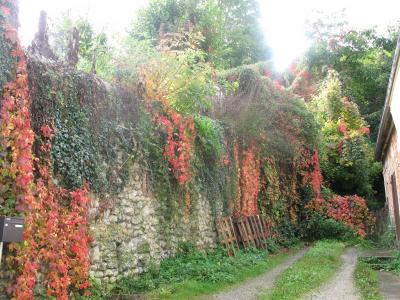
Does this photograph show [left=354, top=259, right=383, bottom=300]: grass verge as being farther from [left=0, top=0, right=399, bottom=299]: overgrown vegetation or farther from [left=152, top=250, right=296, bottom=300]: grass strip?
[left=152, top=250, right=296, bottom=300]: grass strip

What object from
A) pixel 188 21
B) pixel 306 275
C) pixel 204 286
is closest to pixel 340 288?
pixel 306 275

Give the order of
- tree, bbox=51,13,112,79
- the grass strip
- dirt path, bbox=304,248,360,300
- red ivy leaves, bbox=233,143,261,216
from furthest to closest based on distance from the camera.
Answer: red ivy leaves, bbox=233,143,261,216
tree, bbox=51,13,112,79
dirt path, bbox=304,248,360,300
the grass strip

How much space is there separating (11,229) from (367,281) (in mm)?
7518

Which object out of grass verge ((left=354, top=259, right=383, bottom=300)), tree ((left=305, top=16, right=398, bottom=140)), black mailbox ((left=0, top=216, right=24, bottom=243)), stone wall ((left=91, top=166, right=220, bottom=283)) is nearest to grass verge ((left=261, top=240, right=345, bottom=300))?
grass verge ((left=354, top=259, right=383, bottom=300))

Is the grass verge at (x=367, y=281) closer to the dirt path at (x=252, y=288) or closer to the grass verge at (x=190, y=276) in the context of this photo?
the dirt path at (x=252, y=288)

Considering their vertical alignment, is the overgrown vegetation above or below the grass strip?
above

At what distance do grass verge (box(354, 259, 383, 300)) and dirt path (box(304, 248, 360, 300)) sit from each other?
0.14m

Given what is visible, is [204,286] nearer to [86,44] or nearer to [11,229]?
[11,229]

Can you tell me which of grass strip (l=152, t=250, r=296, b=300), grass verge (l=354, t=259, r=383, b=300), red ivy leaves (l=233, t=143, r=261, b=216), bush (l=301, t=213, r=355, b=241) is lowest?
grass verge (l=354, t=259, r=383, b=300)

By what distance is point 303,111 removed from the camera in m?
16.8

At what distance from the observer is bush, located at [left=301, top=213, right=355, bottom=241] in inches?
706

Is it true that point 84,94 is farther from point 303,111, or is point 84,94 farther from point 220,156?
point 303,111

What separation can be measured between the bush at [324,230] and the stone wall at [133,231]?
8445 mm

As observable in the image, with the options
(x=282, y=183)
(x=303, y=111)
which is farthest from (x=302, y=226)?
(x=303, y=111)
